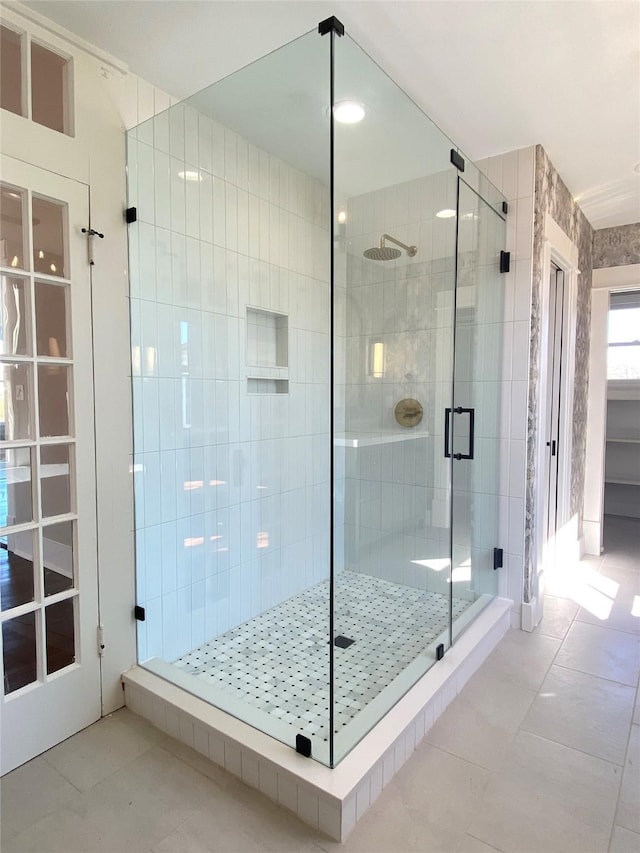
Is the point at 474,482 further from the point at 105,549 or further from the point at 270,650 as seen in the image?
the point at 105,549

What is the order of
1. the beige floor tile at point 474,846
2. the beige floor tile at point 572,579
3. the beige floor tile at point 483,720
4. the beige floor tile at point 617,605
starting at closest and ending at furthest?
the beige floor tile at point 474,846
the beige floor tile at point 483,720
the beige floor tile at point 617,605
the beige floor tile at point 572,579

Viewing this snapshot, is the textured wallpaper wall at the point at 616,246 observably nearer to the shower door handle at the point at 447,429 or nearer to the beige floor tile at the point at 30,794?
the shower door handle at the point at 447,429

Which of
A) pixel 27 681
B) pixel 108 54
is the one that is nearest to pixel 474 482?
pixel 27 681

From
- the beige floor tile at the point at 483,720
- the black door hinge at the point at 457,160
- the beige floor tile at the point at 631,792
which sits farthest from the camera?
the black door hinge at the point at 457,160

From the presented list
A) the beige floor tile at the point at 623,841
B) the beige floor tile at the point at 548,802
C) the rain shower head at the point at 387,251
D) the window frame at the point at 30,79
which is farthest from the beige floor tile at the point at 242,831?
the rain shower head at the point at 387,251

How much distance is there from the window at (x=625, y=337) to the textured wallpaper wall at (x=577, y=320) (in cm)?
123

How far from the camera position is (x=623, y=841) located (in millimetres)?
1372

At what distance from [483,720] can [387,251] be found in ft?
7.43

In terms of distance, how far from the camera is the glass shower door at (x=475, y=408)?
2.48 metres

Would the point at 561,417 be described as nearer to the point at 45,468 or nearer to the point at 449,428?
the point at 449,428

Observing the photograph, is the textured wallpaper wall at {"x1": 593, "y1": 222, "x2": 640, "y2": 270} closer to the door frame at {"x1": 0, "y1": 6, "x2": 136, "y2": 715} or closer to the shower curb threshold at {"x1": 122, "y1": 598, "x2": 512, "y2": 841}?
the shower curb threshold at {"x1": 122, "y1": 598, "x2": 512, "y2": 841}

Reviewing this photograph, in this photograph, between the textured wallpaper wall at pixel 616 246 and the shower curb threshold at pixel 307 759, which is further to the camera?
the textured wallpaper wall at pixel 616 246

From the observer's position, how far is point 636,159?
2.67m

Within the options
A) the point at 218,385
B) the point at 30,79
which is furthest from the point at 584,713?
the point at 30,79
